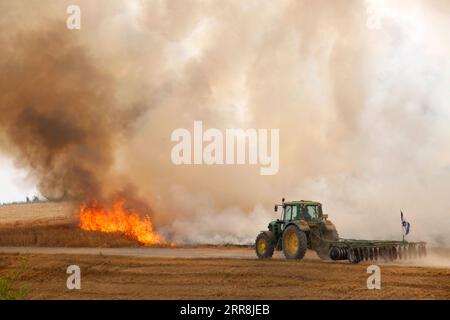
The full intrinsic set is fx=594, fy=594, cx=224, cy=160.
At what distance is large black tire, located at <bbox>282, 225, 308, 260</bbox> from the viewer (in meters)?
24.8

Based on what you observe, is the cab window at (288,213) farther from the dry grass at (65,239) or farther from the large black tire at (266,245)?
the dry grass at (65,239)

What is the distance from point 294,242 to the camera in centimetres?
2545

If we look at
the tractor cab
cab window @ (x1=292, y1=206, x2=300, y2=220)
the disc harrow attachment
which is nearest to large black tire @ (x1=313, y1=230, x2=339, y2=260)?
the disc harrow attachment

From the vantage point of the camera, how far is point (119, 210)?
4006cm

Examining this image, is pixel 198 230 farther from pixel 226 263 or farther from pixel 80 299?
pixel 80 299

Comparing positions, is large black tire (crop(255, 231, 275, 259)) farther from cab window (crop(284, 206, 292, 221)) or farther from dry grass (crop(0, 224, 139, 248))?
dry grass (crop(0, 224, 139, 248))

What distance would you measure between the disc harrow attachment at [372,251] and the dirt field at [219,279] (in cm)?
85

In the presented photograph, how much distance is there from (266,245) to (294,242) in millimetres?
1679

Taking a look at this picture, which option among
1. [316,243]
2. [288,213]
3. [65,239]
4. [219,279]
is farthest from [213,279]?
[65,239]

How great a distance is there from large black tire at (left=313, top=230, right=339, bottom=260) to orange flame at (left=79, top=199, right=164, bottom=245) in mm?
14644

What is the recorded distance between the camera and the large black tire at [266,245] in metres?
26.7

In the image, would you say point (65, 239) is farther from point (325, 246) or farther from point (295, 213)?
point (325, 246)
